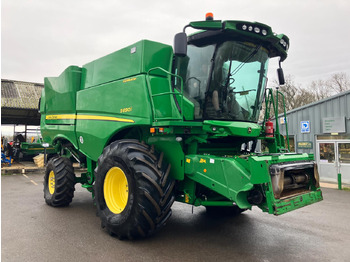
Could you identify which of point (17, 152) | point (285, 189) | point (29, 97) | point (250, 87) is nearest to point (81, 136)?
point (250, 87)

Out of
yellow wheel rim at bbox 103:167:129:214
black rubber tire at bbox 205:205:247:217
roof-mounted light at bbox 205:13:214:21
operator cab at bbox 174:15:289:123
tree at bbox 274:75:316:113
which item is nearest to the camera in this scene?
roof-mounted light at bbox 205:13:214:21

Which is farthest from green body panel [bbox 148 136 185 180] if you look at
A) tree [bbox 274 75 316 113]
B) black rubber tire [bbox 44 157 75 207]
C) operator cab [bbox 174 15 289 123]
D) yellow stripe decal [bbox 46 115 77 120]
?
tree [bbox 274 75 316 113]

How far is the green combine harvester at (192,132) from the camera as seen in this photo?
3.74 meters

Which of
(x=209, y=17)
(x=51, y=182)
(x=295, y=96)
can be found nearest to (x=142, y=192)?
(x=209, y=17)

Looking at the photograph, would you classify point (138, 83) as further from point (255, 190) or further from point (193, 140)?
point (255, 190)

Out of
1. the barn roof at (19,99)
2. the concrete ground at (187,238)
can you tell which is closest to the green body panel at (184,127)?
the concrete ground at (187,238)

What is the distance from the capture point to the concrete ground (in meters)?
3.67

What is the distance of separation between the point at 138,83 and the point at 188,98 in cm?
82

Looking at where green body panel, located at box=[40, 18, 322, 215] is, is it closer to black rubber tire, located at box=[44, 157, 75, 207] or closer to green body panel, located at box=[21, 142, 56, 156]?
black rubber tire, located at box=[44, 157, 75, 207]

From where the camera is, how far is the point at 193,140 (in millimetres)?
4340

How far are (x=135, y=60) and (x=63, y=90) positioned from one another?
8.48 feet

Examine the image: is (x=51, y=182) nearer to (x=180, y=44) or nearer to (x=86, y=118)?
(x=86, y=118)

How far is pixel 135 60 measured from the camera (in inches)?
182

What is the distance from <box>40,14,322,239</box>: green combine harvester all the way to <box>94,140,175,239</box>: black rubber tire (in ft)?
0.05
